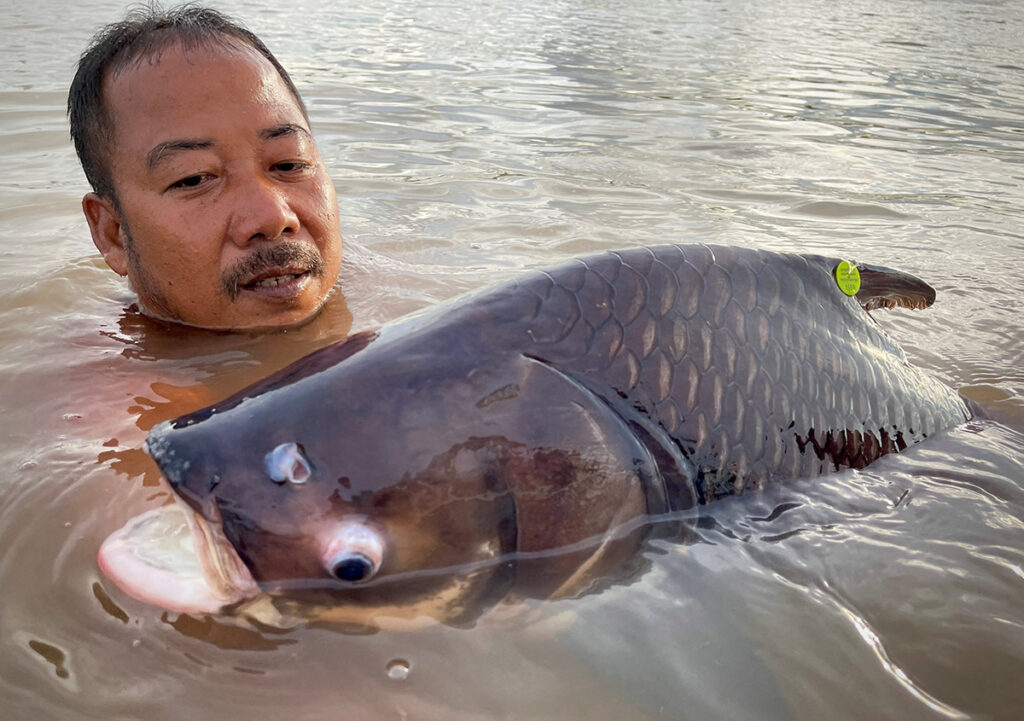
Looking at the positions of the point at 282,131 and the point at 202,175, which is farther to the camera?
the point at 282,131

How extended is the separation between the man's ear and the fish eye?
1.89 m

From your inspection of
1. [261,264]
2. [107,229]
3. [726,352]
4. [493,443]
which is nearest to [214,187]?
[261,264]

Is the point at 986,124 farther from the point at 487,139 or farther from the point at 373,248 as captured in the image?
the point at 373,248

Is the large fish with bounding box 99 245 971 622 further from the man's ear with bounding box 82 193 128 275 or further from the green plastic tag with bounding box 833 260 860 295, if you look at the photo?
the man's ear with bounding box 82 193 128 275

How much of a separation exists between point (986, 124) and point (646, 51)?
18.2 feet

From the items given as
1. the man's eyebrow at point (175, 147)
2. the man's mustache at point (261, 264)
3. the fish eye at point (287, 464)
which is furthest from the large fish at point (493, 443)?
the man's eyebrow at point (175, 147)

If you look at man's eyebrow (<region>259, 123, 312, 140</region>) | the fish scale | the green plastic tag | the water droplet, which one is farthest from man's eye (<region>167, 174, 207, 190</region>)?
the green plastic tag

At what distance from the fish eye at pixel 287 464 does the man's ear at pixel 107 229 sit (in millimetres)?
1895

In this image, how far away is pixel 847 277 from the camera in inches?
78.5

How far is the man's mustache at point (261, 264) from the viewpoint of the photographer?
2.79 m

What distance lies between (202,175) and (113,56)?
1.92 ft

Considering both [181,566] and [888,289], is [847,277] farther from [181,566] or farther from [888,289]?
[181,566]

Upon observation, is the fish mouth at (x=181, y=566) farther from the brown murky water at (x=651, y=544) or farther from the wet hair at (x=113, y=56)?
the wet hair at (x=113, y=56)

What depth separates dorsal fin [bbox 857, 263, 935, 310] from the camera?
2.11 meters
